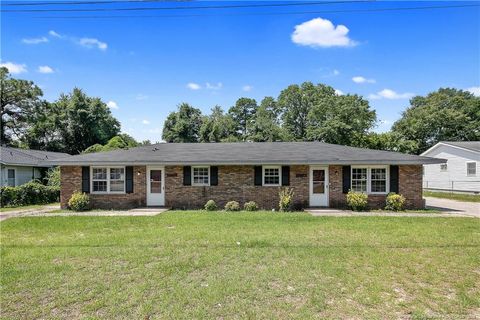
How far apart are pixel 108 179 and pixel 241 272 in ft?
38.4

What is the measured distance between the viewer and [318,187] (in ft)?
49.3

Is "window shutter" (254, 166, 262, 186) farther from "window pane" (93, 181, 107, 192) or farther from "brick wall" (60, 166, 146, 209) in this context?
"window pane" (93, 181, 107, 192)

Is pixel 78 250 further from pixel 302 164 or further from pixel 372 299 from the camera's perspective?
pixel 302 164

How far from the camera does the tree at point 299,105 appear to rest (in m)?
43.4

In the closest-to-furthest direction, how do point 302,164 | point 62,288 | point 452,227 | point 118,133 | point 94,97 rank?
1. point 62,288
2. point 452,227
3. point 302,164
4. point 94,97
5. point 118,133

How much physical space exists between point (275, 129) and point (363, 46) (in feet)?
89.4

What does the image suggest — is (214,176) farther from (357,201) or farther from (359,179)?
(359,179)

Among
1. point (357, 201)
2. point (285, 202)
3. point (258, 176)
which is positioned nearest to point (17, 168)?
point (258, 176)

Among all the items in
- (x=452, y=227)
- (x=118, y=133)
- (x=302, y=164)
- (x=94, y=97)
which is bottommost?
(x=452, y=227)

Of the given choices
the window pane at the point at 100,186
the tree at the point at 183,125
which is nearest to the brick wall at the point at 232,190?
the window pane at the point at 100,186

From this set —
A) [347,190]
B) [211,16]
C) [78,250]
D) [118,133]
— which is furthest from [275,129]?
[78,250]

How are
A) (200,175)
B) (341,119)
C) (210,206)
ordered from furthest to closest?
(341,119)
(200,175)
(210,206)

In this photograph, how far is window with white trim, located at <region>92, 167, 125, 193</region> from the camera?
15.5 meters

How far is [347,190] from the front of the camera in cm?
1479
